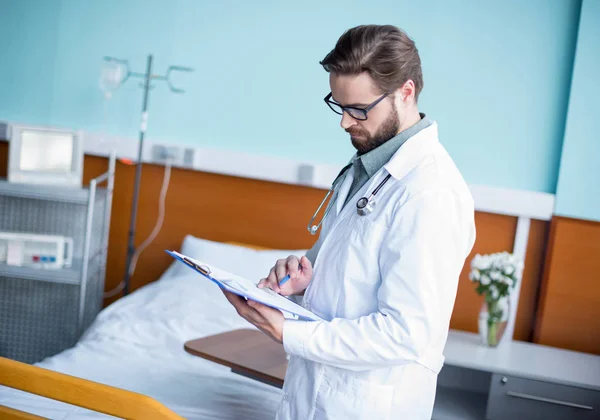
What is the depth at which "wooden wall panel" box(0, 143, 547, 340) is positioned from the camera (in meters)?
3.35

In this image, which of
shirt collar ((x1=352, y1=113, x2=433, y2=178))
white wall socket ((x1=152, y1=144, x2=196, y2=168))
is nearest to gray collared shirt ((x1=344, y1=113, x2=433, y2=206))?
shirt collar ((x1=352, y1=113, x2=433, y2=178))

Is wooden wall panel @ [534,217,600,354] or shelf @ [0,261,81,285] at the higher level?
wooden wall panel @ [534,217,600,354]

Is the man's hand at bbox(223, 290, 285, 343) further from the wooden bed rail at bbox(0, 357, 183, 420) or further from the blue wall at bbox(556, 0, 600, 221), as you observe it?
the blue wall at bbox(556, 0, 600, 221)

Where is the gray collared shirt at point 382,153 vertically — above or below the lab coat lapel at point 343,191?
above

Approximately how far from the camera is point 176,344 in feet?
8.27

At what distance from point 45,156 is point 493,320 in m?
2.12

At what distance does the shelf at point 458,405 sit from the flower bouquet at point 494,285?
263 mm

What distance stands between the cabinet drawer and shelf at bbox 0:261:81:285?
1815 mm

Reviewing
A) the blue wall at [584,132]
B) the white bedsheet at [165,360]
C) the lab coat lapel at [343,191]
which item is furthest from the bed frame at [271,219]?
the lab coat lapel at [343,191]

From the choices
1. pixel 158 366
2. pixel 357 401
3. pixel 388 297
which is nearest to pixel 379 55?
pixel 388 297

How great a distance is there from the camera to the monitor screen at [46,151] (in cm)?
310

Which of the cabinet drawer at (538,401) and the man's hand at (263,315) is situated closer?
the man's hand at (263,315)

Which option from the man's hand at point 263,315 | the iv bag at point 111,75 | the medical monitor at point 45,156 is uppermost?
the iv bag at point 111,75

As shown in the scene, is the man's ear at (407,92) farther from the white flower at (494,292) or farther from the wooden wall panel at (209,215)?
the wooden wall panel at (209,215)
